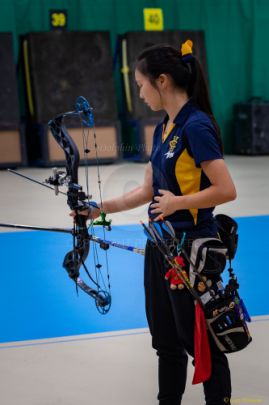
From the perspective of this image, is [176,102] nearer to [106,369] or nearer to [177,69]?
[177,69]

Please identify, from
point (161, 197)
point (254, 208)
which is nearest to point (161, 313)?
point (161, 197)

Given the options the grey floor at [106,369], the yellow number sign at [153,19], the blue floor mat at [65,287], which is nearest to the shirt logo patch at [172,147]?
the grey floor at [106,369]

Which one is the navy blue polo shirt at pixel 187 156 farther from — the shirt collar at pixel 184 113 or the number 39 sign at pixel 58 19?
the number 39 sign at pixel 58 19

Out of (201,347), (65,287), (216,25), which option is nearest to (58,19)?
(216,25)

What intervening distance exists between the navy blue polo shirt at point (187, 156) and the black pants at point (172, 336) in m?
0.16

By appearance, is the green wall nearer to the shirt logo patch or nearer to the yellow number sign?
the yellow number sign

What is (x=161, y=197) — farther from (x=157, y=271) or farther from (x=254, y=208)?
(x=254, y=208)

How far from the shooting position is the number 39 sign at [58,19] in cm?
1060

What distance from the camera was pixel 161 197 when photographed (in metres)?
2.17

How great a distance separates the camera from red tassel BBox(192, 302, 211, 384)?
217 cm

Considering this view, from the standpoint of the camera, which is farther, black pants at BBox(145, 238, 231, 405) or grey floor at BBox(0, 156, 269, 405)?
grey floor at BBox(0, 156, 269, 405)

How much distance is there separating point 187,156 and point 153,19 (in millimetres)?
9217

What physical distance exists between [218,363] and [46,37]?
870cm

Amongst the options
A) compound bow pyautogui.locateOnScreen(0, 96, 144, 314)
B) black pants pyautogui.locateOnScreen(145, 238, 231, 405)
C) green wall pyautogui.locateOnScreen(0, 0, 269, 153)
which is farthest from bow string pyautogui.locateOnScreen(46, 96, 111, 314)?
green wall pyautogui.locateOnScreen(0, 0, 269, 153)
